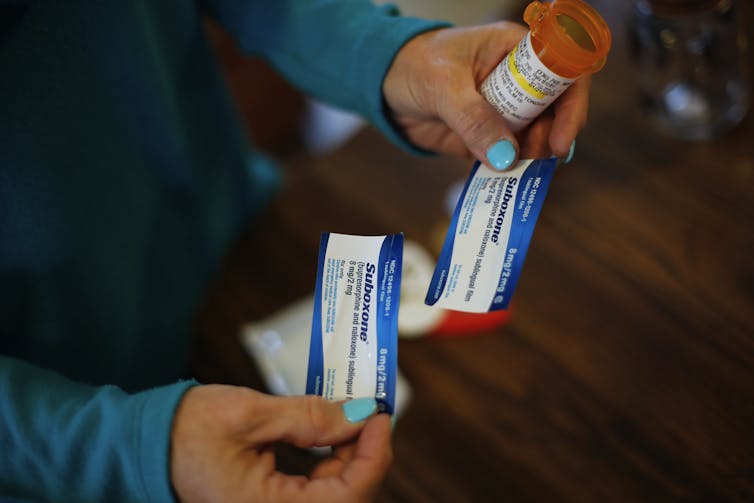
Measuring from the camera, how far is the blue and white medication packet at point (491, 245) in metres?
0.45

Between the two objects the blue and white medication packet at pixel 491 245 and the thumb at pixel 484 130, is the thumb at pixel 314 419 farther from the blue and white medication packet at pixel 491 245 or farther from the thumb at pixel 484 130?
the thumb at pixel 484 130

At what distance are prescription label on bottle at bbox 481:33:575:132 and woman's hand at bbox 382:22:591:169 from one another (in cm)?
1

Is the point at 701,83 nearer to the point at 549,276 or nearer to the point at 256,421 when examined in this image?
the point at 549,276

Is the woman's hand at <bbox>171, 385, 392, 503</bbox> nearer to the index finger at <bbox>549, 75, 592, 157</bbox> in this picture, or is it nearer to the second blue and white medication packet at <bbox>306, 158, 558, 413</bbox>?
the second blue and white medication packet at <bbox>306, 158, 558, 413</bbox>

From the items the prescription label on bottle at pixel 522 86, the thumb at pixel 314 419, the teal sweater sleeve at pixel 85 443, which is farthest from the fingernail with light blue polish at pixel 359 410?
the prescription label on bottle at pixel 522 86

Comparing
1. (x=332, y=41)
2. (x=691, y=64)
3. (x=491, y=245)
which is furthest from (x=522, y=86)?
(x=691, y=64)

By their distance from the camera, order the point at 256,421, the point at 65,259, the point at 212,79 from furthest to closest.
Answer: the point at 212,79
the point at 65,259
the point at 256,421

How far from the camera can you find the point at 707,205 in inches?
26.0

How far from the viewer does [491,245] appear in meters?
0.46

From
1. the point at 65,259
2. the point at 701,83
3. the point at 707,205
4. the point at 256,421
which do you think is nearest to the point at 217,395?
the point at 256,421

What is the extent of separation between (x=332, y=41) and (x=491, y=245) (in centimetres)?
29

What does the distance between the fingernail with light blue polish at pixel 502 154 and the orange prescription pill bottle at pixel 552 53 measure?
0.03m

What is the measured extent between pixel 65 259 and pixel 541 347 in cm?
48

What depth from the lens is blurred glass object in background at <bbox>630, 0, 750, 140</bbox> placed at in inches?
26.8
